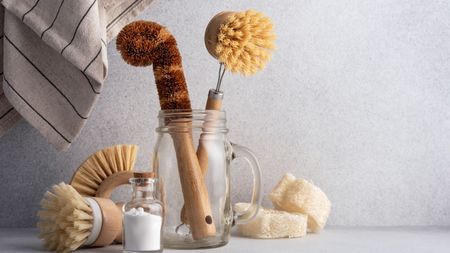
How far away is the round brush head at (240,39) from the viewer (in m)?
0.87

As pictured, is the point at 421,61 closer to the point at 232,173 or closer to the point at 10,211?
the point at 232,173

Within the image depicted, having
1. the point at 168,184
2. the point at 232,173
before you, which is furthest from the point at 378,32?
the point at 168,184

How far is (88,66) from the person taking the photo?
85 centimetres

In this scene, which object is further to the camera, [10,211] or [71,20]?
[10,211]

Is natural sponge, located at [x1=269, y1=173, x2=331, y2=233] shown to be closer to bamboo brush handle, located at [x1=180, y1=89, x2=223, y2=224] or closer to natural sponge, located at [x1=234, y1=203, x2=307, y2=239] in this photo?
natural sponge, located at [x1=234, y1=203, x2=307, y2=239]

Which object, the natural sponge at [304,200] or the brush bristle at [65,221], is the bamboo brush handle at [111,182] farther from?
the natural sponge at [304,200]

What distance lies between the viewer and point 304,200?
3.25 ft

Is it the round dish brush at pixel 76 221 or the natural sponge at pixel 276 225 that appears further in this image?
the natural sponge at pixel 276 225

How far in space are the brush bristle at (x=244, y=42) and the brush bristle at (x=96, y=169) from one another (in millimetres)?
194

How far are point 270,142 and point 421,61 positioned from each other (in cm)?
27

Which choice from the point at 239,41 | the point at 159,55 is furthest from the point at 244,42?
the point at 159,55

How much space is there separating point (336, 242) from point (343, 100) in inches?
10.3

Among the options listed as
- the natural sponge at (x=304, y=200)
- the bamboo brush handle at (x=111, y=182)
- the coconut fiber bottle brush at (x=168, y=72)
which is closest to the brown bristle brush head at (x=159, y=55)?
the coconut fiber bottle brush at (x=168, y=72)

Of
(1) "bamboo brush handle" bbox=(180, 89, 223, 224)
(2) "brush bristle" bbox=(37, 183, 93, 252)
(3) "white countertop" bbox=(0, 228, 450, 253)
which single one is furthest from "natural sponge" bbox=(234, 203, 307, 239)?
(2) "brush bristle" bbox=(37, 183, 93, 252)
